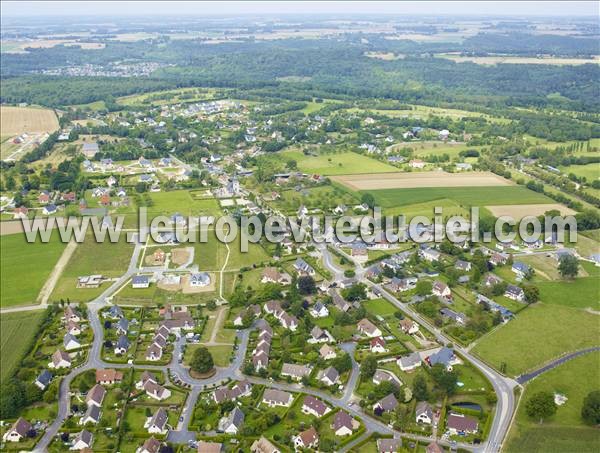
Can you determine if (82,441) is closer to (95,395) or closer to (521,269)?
(95,395)

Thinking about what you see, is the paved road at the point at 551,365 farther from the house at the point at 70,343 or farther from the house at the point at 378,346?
the house at the point at 70,343

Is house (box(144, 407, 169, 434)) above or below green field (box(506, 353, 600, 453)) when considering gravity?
above

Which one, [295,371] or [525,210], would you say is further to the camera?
[525,210]

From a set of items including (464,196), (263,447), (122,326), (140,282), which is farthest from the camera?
(464,196)

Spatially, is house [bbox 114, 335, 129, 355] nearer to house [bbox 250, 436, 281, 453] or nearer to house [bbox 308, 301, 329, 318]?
house [bbox 250, 436, 281, 453]

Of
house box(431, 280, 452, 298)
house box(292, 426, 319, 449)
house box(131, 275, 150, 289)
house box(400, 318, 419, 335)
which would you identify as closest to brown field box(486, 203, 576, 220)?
house box(431, 280, 452, 298)

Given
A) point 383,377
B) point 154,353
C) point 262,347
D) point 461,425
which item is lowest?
point 461,425

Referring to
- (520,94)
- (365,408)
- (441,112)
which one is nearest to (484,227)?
(365,408)

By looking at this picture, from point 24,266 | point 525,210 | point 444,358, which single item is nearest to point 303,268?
point 444,358
